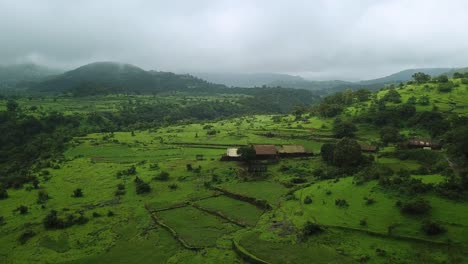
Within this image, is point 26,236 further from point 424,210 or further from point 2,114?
point 2,114

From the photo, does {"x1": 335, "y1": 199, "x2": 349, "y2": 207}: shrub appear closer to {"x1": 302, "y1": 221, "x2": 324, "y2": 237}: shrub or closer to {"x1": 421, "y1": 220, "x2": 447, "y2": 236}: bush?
{"x1": 302, "y1": 221, "x2": 324, "y2": 237}: shrub

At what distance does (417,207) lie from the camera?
119 feet

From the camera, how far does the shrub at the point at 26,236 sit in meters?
40.6

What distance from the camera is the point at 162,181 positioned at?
56.5 m

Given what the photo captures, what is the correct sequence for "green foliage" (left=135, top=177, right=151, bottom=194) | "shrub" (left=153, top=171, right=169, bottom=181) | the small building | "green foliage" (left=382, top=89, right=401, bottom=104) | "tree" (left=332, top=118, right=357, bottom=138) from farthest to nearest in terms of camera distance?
1. "green foliage" (left=382, top=89, right=401, bottom=104)
2. "tree" (left=332, top=118, right=357, bottom=138)
3. the small building
4. "shrub" (left=153, top=171, right=169, bottom=181)
5. "green foliage" (left=135, top=177, right=151, bottom=194)

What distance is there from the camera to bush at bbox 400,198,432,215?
36.3 metres

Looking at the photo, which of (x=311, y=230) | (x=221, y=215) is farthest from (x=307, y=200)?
Answer: (x=221, y=215)

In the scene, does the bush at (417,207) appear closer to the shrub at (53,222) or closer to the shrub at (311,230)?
the shrub at (311,230)

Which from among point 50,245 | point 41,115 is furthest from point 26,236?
point 41,115

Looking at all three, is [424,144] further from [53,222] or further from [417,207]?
[53,222]

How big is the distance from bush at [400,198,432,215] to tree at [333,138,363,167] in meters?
17.7

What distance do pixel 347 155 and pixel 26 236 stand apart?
139 ft

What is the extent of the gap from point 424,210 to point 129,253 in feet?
93.8

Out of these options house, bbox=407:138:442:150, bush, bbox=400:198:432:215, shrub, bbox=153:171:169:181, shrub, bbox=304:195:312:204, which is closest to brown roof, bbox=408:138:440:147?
house, bbox=407:138:442:150
